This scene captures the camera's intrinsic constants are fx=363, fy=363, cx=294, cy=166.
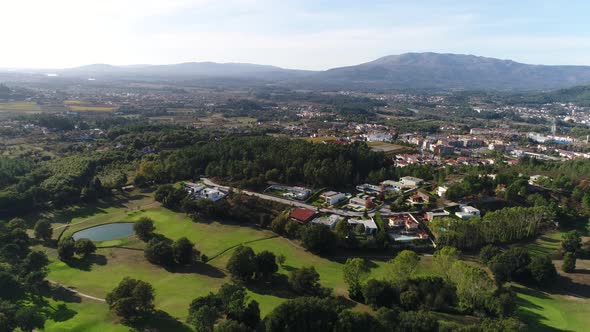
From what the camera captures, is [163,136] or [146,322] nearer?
[146,322]

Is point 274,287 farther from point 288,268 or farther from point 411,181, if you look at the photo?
point 411,181

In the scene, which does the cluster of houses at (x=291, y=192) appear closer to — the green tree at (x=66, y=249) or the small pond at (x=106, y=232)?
the small pond at (x=106, y=232)

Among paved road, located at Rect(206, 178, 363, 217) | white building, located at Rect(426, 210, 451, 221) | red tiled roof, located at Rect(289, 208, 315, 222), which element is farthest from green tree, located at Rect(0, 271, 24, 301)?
white building, located at Rect(426, 210, 451, 221)

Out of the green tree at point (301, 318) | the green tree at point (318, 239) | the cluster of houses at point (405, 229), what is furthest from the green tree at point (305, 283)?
the cluster of houses at point (405, 229)

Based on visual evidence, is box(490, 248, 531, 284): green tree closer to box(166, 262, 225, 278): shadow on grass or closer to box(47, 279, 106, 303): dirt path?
box(166, 262, 225, 278): shadow on grass

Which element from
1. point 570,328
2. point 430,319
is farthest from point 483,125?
point 430,319

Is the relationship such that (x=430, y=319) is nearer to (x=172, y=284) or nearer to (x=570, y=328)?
(x=570, y=328)
